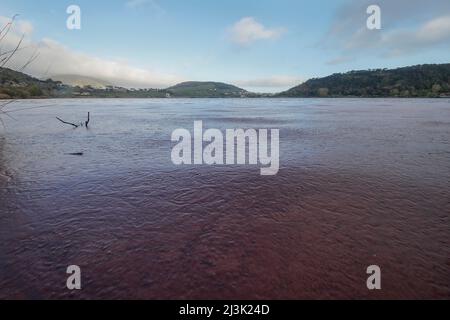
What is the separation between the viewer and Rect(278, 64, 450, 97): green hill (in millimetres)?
125938

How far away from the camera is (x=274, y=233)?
7.14 m

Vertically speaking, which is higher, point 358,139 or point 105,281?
point 358,139

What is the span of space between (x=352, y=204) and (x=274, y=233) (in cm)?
334

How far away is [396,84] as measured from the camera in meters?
138

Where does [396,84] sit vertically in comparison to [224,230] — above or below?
above

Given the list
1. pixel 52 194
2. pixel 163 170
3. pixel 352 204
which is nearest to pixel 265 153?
pixel 163 170

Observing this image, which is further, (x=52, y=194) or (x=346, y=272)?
(x=52, y=194)

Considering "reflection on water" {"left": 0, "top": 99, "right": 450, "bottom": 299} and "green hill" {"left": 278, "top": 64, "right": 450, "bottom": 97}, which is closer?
"reflection on water" {"left": 0, "top": 99, "right": 450, "bottom": 299}

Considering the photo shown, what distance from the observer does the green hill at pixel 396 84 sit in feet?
413

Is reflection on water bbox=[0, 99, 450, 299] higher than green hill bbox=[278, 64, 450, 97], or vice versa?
green hill bbox=[278, 64, 450, 97]

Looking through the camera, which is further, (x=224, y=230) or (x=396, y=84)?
(x=396, y=84)

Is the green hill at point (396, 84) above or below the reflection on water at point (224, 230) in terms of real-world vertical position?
above

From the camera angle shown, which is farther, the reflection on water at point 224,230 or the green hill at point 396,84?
the green hill at point 396,84
